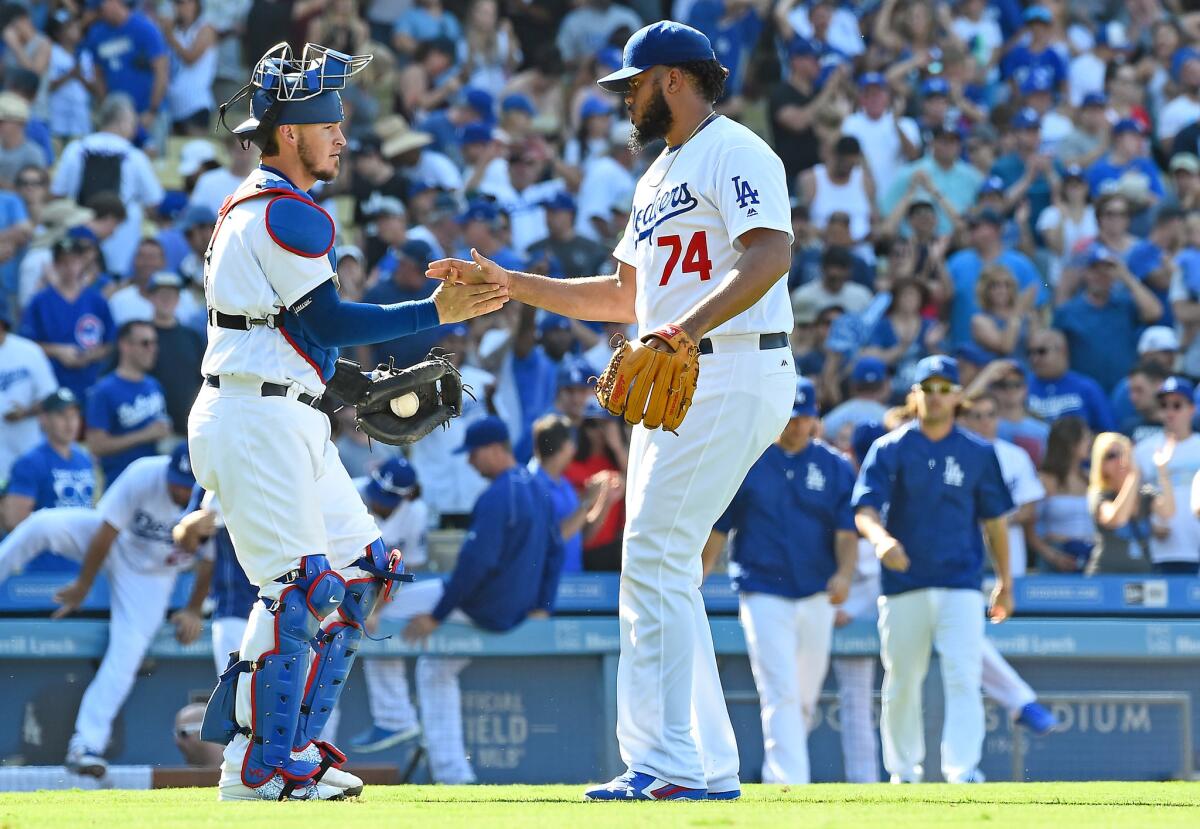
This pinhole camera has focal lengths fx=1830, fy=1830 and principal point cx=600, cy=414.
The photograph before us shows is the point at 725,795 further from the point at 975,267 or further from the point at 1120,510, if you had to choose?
the point at 975,267

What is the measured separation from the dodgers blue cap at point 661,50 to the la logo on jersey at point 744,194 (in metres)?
0.49

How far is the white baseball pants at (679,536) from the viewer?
17.9 ft

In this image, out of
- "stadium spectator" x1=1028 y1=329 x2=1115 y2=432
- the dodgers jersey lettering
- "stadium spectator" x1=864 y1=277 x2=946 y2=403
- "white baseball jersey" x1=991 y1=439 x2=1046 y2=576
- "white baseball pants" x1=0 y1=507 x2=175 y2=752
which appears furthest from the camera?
"stadium spectator" x1=864 y1=277 x2=946 y2=403

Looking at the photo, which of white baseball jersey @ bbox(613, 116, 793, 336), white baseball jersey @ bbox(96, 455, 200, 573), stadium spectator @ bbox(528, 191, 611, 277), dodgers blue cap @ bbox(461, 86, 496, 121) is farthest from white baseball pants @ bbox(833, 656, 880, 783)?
dodgers blue cap @ bbox(461, 86, 496, 121)

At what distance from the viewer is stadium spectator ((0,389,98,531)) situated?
10688 millimetres

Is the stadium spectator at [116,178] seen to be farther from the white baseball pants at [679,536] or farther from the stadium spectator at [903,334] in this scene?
the white baseball pants at [679,536]

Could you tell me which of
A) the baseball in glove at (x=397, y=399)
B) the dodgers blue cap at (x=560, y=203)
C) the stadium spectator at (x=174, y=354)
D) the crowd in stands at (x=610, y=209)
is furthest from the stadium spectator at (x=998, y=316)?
the baseball in glove at (x=397, y=399)

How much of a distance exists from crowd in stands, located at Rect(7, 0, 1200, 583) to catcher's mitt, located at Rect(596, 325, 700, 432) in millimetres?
5599

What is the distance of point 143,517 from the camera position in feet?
33.1

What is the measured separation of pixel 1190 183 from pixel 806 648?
23.0 feet

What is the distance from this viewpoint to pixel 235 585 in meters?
9.56

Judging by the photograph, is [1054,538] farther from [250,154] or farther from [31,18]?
[31,18]

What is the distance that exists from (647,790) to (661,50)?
226 cm

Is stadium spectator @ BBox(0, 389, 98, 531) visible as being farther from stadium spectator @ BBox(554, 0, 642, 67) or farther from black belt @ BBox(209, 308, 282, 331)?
stadium spectator @ BBox(554, 0, 642, 67)
